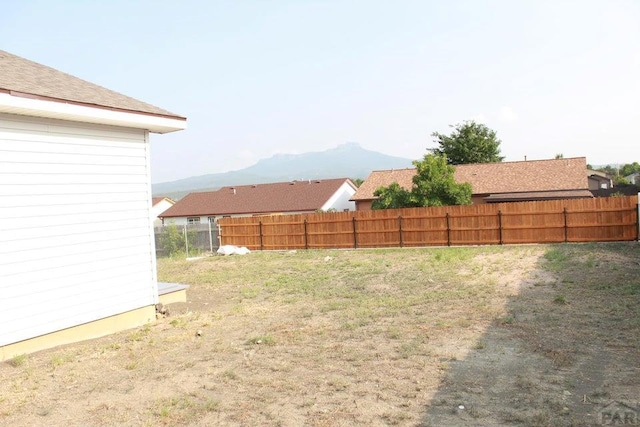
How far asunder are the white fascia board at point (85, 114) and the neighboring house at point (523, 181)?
80.2ft

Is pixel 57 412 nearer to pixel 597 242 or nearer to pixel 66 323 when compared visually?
pixel 66 323

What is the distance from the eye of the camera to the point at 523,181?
30078 mm

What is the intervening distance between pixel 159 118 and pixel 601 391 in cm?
720

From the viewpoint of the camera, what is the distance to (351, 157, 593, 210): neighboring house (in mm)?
28438

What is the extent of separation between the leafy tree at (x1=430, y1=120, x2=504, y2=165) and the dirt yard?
120 ft

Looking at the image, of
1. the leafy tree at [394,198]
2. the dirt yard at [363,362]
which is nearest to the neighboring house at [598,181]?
the leafy tree at [394,198]

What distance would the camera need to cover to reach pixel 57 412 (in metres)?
4.73

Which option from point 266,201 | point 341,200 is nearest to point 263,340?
Answer: point 266,201

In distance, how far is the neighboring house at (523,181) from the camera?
93.3 feet

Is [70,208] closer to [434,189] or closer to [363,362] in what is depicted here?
[363,362]

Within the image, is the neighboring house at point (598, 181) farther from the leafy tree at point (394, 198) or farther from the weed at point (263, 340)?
the weed at point (263, 340)

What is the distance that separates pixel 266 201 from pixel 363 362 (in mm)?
37271

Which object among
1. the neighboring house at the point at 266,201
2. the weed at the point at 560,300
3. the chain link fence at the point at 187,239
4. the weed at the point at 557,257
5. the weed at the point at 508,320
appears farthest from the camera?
the neighboring house at the point at 266,201

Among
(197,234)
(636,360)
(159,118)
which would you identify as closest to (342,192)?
(197,234)
